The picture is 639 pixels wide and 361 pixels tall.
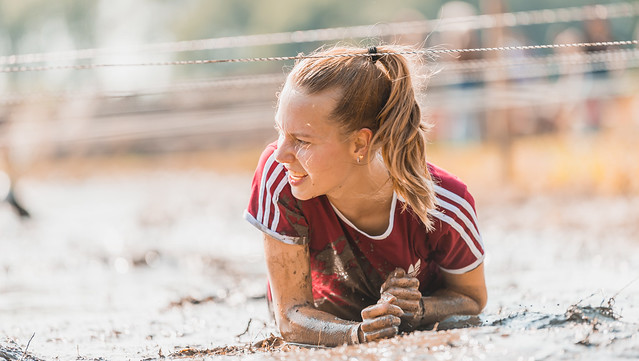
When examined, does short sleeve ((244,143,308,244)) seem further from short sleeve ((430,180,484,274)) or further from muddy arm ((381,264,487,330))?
short sleeve ((430,180,484,274))

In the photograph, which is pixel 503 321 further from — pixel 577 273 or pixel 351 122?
pixel 577 273

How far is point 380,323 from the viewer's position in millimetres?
2994

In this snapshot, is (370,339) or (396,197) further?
(396,197)

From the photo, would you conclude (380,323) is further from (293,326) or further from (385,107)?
(385,107)

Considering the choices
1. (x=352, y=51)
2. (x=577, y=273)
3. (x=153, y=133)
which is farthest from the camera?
(x=153, y=133)

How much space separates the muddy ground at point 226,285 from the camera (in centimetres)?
293

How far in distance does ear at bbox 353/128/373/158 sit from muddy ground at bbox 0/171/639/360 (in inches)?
26.9

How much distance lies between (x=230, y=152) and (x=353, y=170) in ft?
48.0

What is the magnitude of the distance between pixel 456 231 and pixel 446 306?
1.03 ft

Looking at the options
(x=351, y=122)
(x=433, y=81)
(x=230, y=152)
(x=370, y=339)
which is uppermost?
(x=230, y=152)

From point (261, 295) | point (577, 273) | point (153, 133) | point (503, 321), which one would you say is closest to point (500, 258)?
point (577, 273)

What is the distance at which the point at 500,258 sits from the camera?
621 centimetres

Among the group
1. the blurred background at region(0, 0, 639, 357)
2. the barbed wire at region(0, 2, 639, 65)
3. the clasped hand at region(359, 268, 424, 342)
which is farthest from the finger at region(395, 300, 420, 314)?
the barbed wire at region(0, 2, 639, 65)

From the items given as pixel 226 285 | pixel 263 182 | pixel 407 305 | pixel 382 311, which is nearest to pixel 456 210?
pixel 407 305
